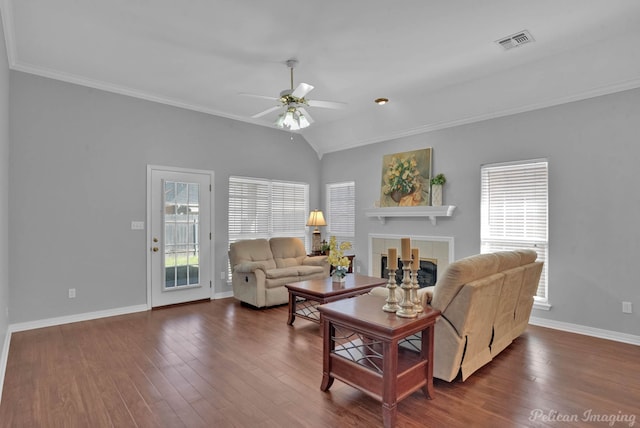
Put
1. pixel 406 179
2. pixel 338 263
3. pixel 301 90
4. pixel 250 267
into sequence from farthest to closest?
pixel 406 179
pixel 250 267
pixel 338 263
pixel 301 90

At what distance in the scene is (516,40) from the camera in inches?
137

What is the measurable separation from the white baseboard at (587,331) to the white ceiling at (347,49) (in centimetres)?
269

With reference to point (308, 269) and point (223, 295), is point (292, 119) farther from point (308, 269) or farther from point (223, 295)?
point (223, 295)

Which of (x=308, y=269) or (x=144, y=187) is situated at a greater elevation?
(x=144, y=187)

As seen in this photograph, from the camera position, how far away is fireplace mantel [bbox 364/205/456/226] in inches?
207

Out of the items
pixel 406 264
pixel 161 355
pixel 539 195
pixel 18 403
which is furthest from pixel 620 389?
pixel 18 403

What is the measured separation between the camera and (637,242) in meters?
3.76

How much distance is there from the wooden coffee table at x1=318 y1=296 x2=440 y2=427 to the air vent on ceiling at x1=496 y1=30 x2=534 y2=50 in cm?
276

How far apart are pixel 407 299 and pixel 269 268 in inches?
138

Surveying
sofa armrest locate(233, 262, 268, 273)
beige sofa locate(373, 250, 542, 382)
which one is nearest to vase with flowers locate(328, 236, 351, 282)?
sofa armrest locate(233, 262, 268, 273)

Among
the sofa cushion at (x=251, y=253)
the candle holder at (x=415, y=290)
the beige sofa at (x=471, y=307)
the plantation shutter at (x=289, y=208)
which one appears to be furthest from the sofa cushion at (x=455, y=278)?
the plantation shutter at (x=289, y=208)

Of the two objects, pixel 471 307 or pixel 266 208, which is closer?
pixel 471 307

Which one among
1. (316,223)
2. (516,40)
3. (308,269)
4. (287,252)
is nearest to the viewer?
(516,40)

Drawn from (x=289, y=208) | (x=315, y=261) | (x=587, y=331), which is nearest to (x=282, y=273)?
(x=315, y=261)
